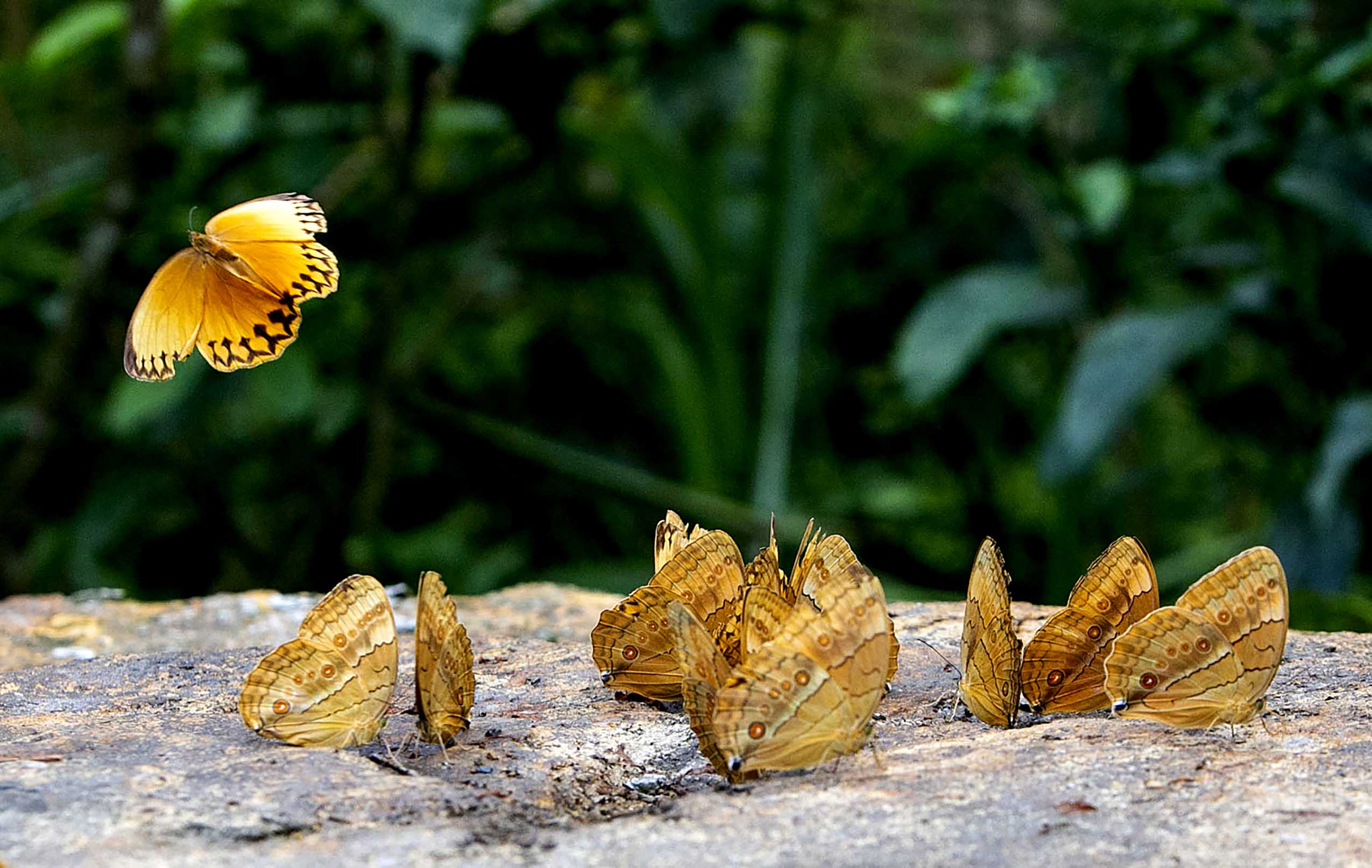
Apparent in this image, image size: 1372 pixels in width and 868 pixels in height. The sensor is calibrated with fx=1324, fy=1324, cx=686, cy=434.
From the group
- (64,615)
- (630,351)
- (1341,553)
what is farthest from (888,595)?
(64,615)

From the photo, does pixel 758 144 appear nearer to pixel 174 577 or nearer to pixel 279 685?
pixel 174 577

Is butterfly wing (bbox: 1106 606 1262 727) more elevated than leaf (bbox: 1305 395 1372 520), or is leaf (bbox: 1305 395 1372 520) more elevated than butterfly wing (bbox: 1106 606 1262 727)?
leaf (bbox: 1305 395 1372 520)

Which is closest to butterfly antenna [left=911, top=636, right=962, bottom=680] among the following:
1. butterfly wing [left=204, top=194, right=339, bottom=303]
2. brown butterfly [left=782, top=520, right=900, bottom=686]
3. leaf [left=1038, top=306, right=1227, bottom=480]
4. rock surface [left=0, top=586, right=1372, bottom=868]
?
rock surface [left=0, top=586, right=1372, bottom=868]

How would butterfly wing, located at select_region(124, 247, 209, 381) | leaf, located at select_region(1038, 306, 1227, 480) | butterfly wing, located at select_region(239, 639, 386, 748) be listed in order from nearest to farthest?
1. butterfly wing, located at select_region(239, 639, 386, 748)
2. butterfly wing, located at select_region(124, 247, 209, 381)
3. leaf, located at select_region(1038, 306, 1227, 480)

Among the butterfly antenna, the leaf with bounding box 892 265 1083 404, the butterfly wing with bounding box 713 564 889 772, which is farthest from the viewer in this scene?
the leaf with bounding box 892 265 1083 404

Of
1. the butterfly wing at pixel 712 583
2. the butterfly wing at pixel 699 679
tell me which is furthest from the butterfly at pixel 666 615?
the butterfly wing at pixel 699 679

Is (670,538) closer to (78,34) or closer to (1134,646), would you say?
(1134,646)

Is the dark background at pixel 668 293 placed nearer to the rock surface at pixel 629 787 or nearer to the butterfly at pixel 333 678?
the rock surface at pixel 629 787

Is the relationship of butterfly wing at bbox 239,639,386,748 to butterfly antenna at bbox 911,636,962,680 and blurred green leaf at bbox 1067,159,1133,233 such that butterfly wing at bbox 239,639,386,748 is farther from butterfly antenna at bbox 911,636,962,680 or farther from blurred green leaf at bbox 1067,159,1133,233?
blurred green leaf at bbox 1067,159,1133,233
